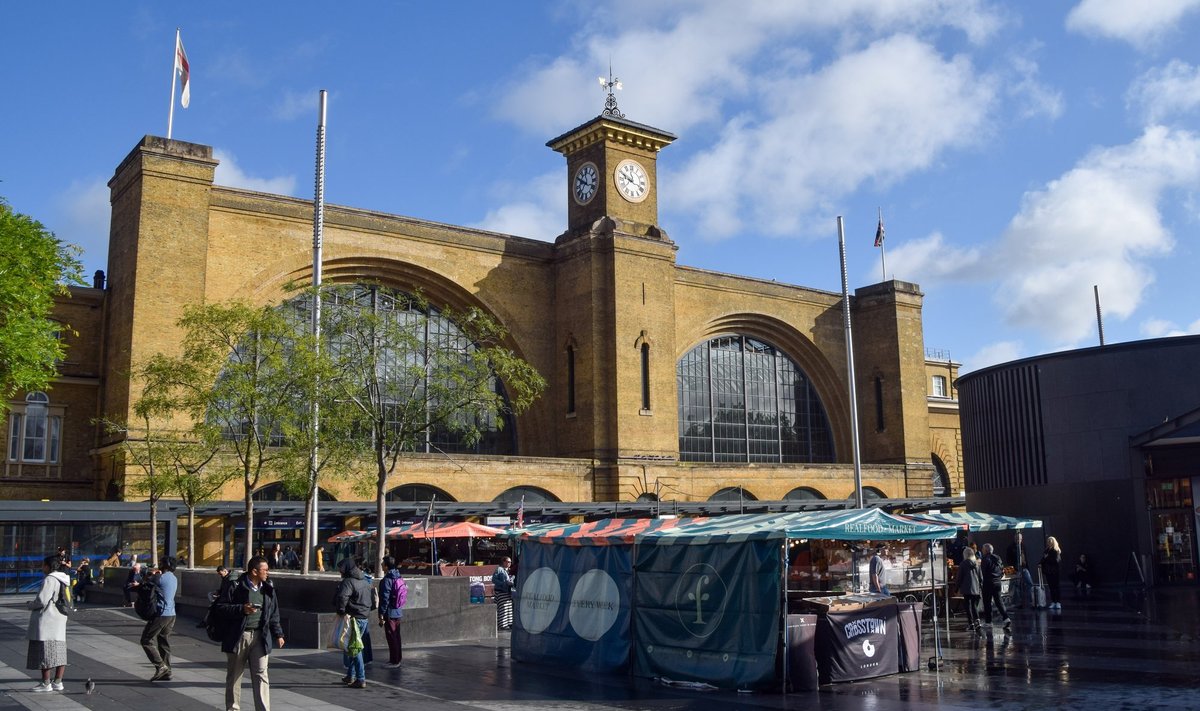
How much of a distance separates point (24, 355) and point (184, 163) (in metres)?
12.7

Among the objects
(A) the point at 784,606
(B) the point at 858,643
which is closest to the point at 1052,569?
(B) the point at 858,643

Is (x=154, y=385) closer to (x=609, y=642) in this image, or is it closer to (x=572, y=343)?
(x=609, y=642)

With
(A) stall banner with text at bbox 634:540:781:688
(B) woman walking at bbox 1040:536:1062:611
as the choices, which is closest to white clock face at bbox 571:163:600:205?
(B) woman walking at bbox 1040:536:1062:611

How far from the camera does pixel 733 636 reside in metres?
13.0

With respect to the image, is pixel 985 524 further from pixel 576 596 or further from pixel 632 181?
pixel 632 181

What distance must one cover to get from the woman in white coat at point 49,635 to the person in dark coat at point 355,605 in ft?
10.6

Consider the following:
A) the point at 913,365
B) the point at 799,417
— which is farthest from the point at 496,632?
the point at 913,365

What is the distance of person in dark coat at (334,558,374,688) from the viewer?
13.2 meters

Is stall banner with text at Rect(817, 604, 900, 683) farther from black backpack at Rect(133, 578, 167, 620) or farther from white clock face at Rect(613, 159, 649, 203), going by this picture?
white clock face at Rect(613, 159, 649, 203)

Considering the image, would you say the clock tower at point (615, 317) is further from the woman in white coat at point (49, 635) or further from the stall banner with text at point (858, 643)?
the woman in white coat at point (49, 635)

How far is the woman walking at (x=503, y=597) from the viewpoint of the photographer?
851 inches

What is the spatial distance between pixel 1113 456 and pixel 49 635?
91.7ft

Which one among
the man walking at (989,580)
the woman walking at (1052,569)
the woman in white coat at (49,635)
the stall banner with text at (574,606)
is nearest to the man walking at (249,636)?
the woman in white coat at (49,635)

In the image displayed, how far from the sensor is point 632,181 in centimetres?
4441
